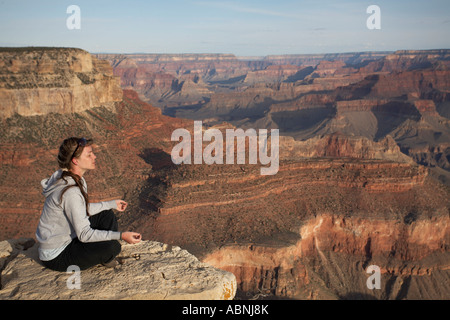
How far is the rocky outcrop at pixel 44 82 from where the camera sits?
4041cm

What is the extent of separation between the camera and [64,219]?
24.3 ft

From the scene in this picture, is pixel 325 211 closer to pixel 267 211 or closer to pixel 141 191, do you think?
pixel 267 211

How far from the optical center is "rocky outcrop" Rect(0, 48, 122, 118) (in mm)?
40406

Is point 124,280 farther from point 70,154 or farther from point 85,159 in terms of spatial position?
point 70,154

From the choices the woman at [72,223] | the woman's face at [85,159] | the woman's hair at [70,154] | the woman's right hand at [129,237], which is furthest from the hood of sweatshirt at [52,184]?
the woman's right hand at [129,237]

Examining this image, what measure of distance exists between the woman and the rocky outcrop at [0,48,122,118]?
129 feet

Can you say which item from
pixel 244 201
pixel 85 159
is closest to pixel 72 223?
pixel 85 159

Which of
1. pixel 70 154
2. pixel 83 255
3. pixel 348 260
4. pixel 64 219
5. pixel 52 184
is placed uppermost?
pixel 70 154

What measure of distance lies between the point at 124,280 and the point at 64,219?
6.07 feet

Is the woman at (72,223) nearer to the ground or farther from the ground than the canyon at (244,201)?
farther from the ground

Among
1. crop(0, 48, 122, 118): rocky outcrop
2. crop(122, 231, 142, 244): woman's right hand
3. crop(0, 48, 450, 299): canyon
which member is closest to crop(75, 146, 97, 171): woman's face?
crop(122, 231, 142, 244): woman's right hand

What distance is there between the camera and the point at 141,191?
37.9 metres

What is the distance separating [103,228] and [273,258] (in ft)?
75.9

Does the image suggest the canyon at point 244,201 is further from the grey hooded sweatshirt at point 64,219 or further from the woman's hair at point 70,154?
the woman's hair at point 70,154
